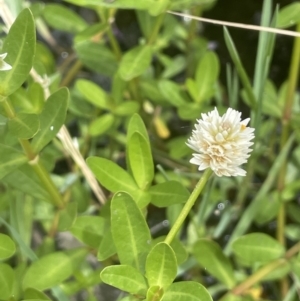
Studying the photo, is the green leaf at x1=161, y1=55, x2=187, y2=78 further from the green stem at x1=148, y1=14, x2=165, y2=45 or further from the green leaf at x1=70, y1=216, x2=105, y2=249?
the green leaf at x1=70, y1=216, x2=105, y2=249

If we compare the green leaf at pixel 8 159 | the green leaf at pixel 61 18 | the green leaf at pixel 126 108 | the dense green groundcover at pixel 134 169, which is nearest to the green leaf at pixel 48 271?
the dense green groundcover at pixel 134 169

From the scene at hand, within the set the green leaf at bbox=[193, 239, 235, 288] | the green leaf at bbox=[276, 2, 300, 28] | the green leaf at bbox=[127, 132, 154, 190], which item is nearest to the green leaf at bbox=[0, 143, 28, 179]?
the green leaf at bbox=[127, 132, 154, 190]

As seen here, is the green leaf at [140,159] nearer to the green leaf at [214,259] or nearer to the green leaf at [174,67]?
the green leaf at [214,259]

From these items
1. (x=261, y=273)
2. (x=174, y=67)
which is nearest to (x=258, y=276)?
(x=261, y=273)

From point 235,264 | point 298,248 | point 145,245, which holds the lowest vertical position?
point 235,264

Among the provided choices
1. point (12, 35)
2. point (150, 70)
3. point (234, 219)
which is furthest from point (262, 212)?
point (12, 35)

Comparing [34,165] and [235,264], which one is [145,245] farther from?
[235,264]
